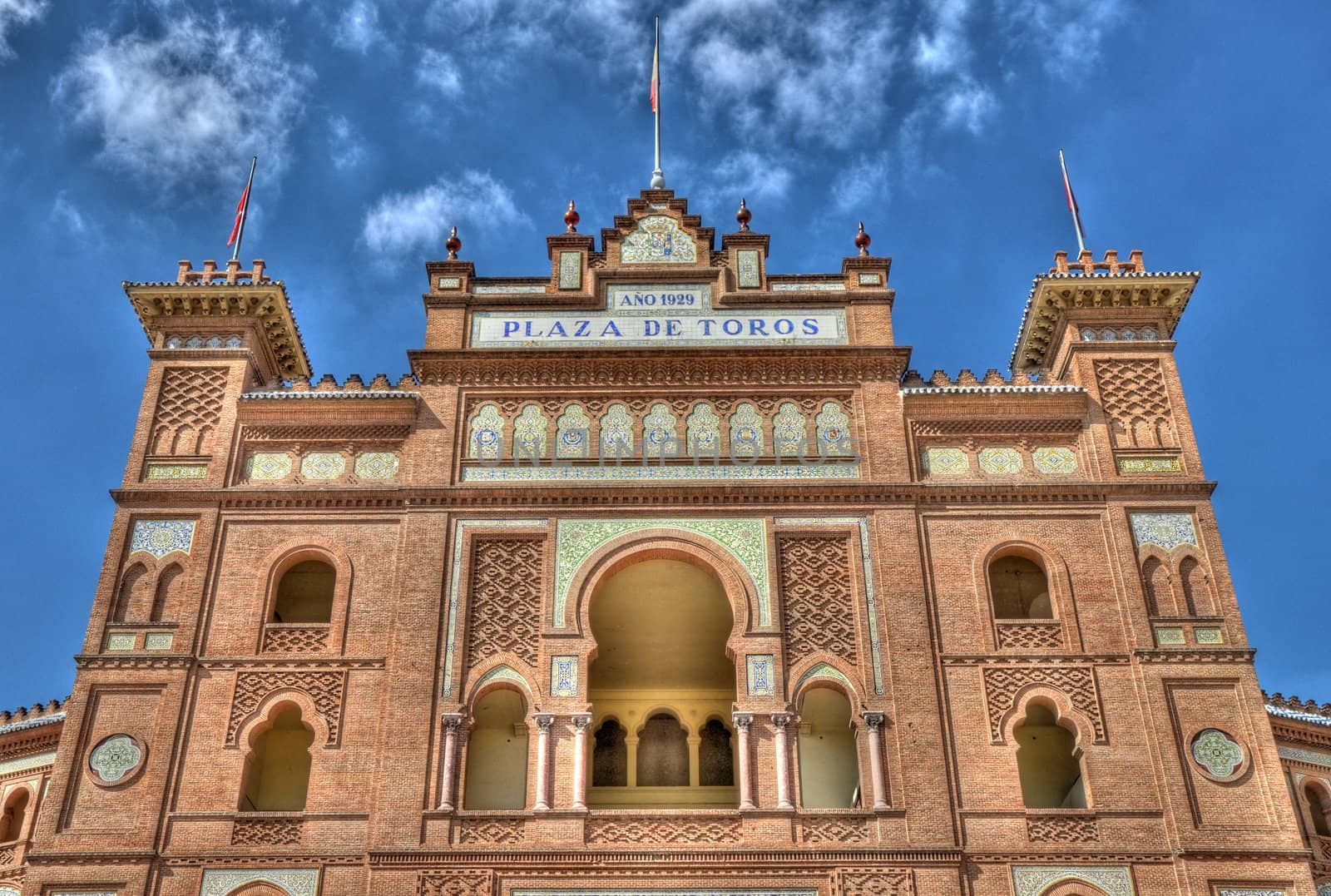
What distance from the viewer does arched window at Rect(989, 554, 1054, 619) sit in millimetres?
23172

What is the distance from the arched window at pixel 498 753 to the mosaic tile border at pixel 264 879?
3.70m

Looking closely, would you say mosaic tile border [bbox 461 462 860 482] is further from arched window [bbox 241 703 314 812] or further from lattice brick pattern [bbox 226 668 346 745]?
arched window [bbox 241 703 314 812]

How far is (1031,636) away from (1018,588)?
1.68 metres

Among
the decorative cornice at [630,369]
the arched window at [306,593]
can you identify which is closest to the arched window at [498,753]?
the arched window at [306,593]

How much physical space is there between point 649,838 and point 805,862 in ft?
6.88

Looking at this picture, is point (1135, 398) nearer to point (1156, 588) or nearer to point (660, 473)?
point (1156, 588)

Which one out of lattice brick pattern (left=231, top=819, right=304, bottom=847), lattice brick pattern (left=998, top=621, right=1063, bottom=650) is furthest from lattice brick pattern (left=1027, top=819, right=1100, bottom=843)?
lattice brick pattern (left=231, top=819, right=304, bottom=847)

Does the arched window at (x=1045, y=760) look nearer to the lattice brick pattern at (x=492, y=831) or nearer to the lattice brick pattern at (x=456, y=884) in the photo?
the lattice brick pattern at (x=492, y=831)

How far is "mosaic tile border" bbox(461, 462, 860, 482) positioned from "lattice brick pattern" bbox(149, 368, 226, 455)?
13.9 ft

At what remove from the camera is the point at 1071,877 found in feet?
64.5

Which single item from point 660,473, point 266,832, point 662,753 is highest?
point 660,473

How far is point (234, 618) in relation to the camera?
71.5 feet

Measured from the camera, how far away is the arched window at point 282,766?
2188 cm

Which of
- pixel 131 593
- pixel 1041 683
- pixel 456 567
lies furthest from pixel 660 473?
pixel 131 593
